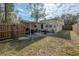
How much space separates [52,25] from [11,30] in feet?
1.78

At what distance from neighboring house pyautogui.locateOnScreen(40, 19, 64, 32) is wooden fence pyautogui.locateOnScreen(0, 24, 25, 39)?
0.29m

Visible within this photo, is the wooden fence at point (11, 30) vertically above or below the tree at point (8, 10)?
below

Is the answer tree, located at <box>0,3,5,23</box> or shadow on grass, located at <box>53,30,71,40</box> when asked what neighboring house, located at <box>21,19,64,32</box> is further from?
tree, located at <box>0,3,5,23</box>

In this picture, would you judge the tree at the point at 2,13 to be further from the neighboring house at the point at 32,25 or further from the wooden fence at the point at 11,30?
the neighboring house at the point at 32,25

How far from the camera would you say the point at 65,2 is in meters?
3.12

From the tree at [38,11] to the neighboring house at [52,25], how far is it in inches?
3.6

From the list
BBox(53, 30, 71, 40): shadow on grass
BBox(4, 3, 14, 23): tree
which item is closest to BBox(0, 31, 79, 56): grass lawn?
BBox(53, 30, 71, 40): shadow on grass

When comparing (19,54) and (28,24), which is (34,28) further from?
(19,54)

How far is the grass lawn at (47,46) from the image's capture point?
3.12 m

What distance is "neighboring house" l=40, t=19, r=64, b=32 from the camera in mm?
3131

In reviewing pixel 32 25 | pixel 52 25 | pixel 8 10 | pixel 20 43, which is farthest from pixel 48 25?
pixel 8 10

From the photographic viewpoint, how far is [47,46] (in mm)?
3135

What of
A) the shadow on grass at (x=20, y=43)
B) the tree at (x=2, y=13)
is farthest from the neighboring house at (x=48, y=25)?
the tree at (x=2, y=13)

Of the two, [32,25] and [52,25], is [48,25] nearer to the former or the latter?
[52,25]
